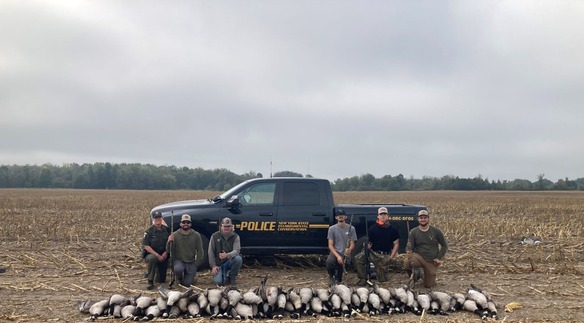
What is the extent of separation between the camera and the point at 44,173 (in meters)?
98.9

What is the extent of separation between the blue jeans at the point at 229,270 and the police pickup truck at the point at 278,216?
1.07 m

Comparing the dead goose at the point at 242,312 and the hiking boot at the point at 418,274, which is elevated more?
the hiking boot at the point at 418,274

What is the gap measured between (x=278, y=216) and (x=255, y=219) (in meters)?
0.45

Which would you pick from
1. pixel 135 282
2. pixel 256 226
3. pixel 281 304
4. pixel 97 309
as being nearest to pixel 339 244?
pixel 256 226

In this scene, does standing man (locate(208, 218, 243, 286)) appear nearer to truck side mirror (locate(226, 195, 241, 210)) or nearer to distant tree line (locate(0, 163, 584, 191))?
truck side mirror (locate(226, 195, 241, 210))

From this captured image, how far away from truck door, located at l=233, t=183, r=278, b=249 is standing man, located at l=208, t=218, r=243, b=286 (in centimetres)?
95

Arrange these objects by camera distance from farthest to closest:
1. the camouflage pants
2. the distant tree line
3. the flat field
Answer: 1. the distant tree line
2. the camouflage pants
3. the flat field

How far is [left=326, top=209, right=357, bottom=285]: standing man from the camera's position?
355 inches

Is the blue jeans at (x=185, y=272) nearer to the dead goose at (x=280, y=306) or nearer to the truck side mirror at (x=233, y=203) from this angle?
the truck side mirror at (x=233, y=203)

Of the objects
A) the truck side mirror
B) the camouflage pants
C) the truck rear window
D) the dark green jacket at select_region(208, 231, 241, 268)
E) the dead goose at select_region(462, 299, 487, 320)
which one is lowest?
the dead goose at select_region(462, 299, 487, 320)

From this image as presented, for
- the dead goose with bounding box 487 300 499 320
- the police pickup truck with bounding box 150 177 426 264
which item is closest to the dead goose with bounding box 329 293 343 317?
the dead goose with bounding box 487 300 499 320

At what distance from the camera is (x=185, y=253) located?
8.83 m

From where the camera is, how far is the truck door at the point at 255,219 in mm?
9977

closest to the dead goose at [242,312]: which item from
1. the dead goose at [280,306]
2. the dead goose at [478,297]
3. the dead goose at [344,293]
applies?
the dead goose at [280,306]
